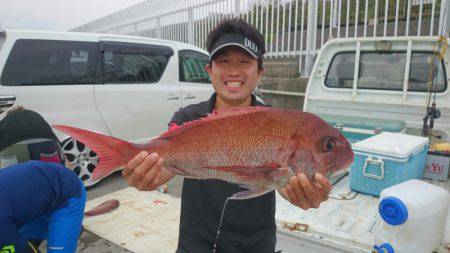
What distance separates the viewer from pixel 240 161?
Answer: 165 centimetres

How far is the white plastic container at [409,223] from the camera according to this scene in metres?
2.17

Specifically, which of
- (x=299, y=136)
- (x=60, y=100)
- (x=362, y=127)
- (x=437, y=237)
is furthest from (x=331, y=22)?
(x=299, y=136)

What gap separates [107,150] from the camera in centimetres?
167

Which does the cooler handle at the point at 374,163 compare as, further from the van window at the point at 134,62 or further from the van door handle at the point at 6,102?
the van door handle at the point at 6,102

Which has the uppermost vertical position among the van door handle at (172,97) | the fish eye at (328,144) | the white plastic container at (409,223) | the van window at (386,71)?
the van window at (386,71)

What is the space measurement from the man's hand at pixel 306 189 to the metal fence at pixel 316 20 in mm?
4260

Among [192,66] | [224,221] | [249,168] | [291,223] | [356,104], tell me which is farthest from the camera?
[192,66]

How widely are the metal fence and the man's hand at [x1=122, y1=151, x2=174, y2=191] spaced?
4.50 metres

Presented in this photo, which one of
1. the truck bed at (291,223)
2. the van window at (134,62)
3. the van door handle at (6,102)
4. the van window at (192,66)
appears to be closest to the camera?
the truck bed at (291,223)

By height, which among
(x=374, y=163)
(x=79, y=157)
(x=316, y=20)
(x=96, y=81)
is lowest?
(x=79, y=157)

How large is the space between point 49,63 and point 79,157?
1546 millimetres

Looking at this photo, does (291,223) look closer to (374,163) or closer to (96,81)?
(374,163)

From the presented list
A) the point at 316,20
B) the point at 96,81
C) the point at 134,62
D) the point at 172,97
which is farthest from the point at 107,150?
the point at 316,20

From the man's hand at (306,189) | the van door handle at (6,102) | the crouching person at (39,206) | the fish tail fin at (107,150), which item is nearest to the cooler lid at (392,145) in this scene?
the man's hand at (306,189)
